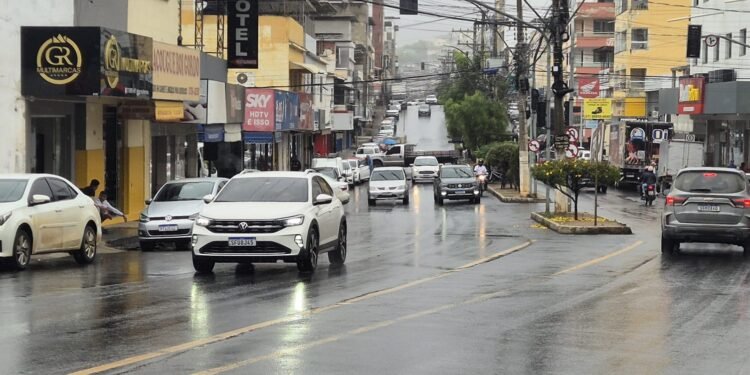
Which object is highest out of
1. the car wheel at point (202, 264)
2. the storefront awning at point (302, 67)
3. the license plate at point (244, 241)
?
the storefront awning at point (302, 67)

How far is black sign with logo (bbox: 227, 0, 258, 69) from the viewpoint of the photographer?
42188mm

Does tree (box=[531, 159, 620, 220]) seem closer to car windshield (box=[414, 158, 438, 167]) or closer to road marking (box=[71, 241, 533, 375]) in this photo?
road marking (box=[71, 241, 533, 375])

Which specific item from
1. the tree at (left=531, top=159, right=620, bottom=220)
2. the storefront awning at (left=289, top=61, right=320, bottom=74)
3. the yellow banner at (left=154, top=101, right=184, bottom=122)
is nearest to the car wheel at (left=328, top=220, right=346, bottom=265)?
the tree at (left=531, top=159, right=620, bottom=220)

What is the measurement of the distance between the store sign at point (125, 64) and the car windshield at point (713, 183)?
1336cm

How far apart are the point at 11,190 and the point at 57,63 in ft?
25.4

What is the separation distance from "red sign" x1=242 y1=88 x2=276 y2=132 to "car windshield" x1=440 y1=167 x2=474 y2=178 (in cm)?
970

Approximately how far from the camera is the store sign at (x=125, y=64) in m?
26.5

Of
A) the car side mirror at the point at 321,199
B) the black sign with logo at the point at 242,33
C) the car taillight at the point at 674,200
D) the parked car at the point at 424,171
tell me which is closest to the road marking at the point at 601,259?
the car taillight at the point at 674,200

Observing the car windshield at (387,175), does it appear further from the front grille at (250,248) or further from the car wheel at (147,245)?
the front grille at (250,248)

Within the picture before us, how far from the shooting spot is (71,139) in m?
30.7

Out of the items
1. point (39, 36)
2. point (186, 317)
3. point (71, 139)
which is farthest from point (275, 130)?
point (186, 317)

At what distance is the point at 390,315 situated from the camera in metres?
12.6

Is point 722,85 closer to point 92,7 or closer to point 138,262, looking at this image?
point 92,7

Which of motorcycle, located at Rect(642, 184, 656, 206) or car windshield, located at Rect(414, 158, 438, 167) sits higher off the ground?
car windshield, located at Rect(414, 158, 438, 167)
